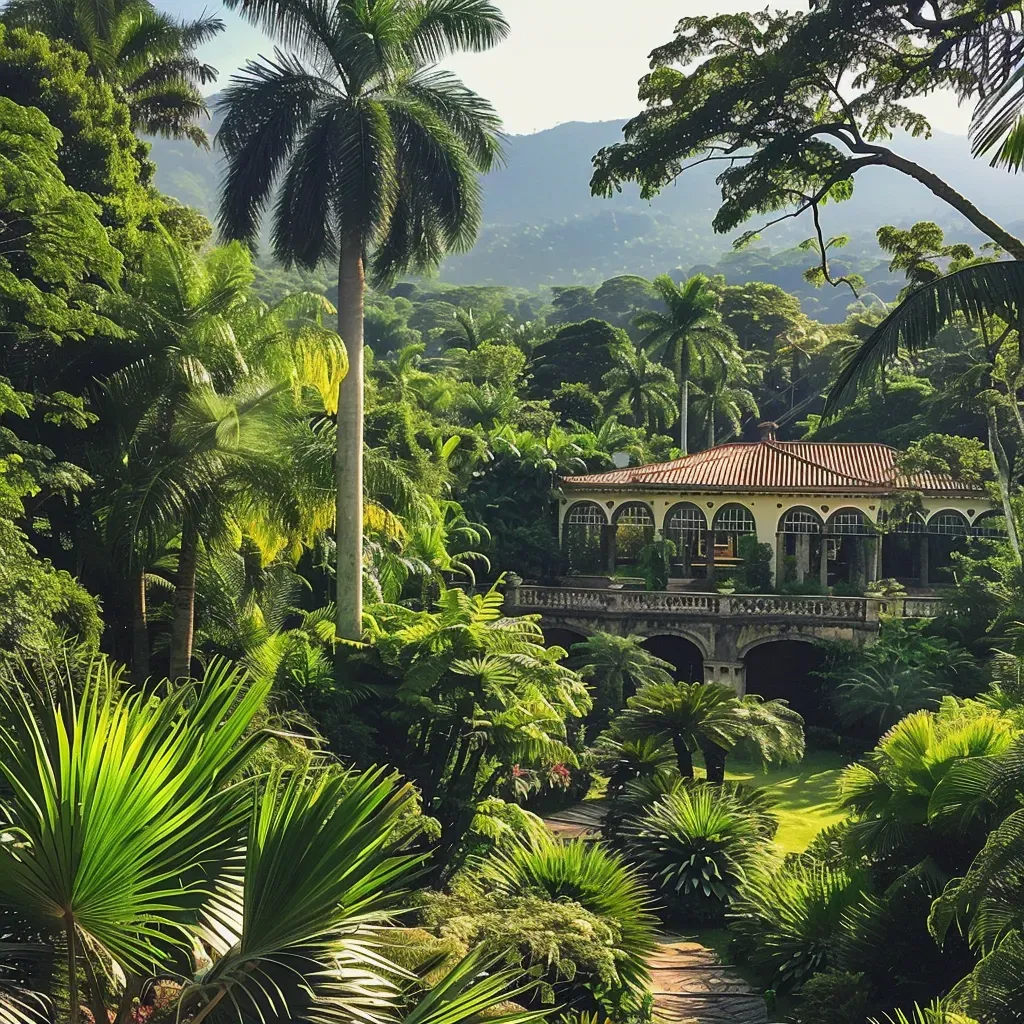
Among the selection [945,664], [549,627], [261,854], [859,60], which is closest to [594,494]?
[549,627]

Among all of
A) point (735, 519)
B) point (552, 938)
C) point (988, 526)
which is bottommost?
point (552, 938)

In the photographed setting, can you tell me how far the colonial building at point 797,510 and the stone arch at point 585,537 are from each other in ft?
0.14

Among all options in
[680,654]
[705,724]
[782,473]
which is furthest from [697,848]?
[782,473]

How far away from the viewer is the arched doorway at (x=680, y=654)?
3089 cm

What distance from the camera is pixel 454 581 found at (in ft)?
102

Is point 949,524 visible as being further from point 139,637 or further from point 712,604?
point 139,637

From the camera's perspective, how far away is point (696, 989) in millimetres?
13258

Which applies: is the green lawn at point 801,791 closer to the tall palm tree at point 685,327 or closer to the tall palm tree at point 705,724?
the tall palm tree at point 705,724

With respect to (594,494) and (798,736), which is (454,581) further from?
(798,736)

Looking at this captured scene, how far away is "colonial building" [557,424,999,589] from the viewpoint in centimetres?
3127

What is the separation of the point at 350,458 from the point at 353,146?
4752mm

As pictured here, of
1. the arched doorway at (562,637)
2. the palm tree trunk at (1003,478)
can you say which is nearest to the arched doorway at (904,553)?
the palm tree trunk at (1003,478)

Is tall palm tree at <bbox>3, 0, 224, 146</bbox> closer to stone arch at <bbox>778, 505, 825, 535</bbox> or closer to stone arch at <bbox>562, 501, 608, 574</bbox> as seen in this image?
stone arch at <bbox>562, 501, 608, 574</bbox>

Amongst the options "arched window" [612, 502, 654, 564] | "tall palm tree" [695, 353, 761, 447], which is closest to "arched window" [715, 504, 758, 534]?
"arched window" [612, 502, 654, 564]
